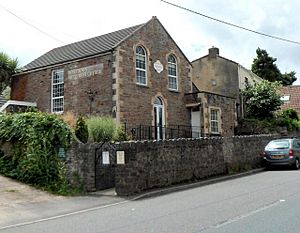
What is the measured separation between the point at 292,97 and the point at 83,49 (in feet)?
94.1

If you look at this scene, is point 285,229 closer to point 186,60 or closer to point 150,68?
point 150,68

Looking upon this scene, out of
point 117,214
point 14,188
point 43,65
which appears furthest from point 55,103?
point 117,214

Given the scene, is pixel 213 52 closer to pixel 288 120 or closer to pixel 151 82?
pixel 288 120

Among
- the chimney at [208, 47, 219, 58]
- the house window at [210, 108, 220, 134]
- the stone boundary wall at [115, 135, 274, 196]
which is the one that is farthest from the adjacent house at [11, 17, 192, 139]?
the chimney at [208, 47, 219, 58]

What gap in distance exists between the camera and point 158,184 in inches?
564

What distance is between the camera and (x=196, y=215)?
881cm

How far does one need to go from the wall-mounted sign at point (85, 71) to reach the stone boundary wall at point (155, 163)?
358 inches

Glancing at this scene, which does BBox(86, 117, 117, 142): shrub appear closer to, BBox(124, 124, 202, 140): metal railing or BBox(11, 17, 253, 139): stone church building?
BBox(124, 124, 202, 140): metal railing

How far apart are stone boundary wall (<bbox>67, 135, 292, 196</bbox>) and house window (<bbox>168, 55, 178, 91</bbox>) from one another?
28.6ft

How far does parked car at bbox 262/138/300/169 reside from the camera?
20.2 m

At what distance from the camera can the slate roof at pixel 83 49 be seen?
2464cm

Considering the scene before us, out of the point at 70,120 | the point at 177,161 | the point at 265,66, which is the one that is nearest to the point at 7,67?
the point at 70,120

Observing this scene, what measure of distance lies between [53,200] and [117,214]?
349cm

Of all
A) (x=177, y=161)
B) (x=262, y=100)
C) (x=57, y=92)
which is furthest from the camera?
(x=262, y=100)
